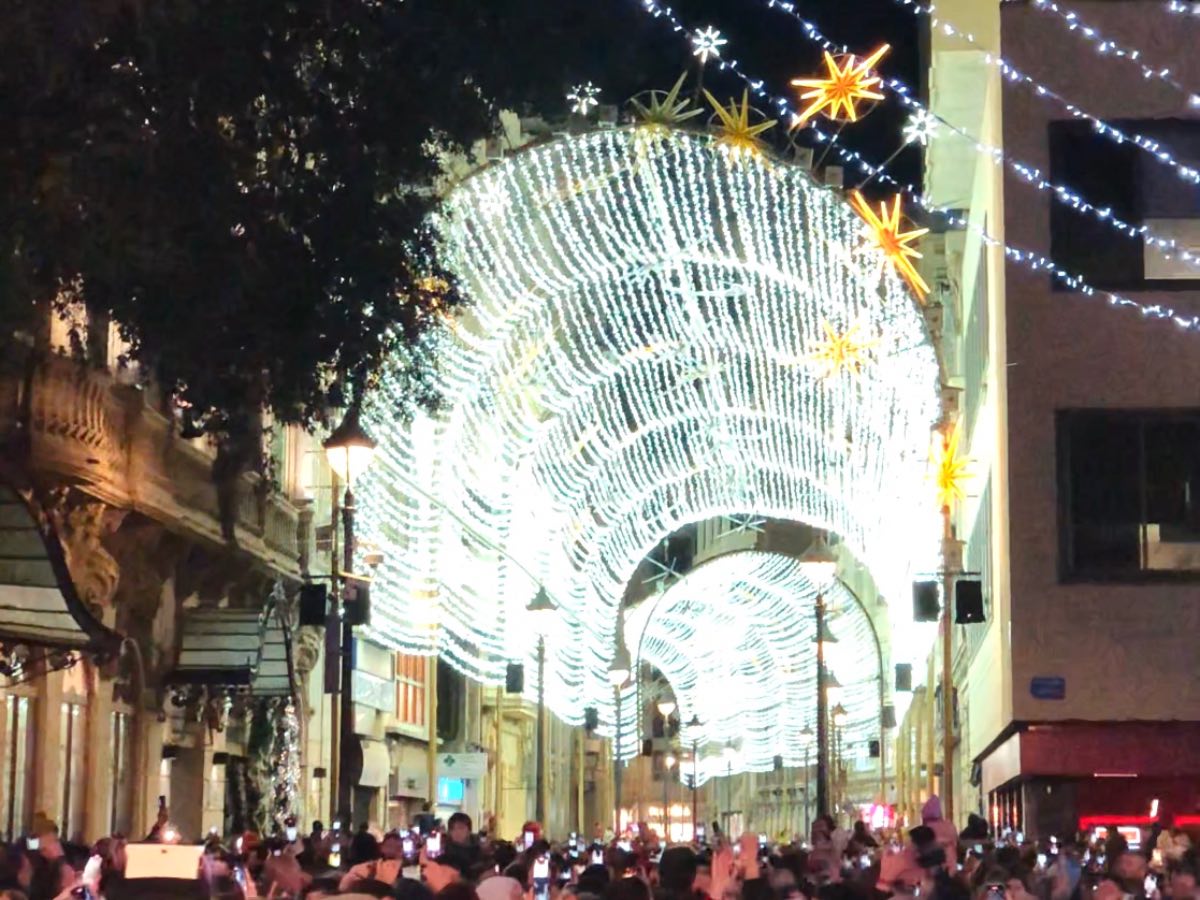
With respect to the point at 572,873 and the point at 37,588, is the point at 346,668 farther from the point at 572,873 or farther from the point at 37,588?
the point at 572,873

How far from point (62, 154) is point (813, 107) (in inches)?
488

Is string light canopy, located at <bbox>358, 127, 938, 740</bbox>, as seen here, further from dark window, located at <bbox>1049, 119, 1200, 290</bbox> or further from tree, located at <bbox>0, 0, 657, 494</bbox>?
tree, located at <bbox>0, 0, 657, 494</bbox>

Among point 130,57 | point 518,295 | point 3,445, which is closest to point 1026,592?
point 518,295

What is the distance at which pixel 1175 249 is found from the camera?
107ft

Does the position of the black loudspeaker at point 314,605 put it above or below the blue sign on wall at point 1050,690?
above

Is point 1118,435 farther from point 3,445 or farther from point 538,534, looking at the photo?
point 3,445

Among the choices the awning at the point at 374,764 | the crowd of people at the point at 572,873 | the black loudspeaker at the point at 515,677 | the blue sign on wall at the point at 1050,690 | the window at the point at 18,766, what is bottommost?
the crowd of people at the point at 572,873

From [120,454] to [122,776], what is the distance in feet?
23.0

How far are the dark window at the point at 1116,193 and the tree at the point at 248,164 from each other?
15577 millimetres

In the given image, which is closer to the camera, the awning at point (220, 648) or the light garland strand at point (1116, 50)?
the awning at point (220, 648)

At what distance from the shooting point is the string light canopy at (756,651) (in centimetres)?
6875

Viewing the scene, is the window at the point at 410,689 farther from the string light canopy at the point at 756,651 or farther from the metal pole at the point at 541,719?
the string light canopy at the point at 756,651

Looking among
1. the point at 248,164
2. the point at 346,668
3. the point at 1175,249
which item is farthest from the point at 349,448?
the point at 1175,249

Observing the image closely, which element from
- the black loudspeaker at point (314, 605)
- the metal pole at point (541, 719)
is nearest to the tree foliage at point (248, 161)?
the black loudspeaker at point (314, 605)
